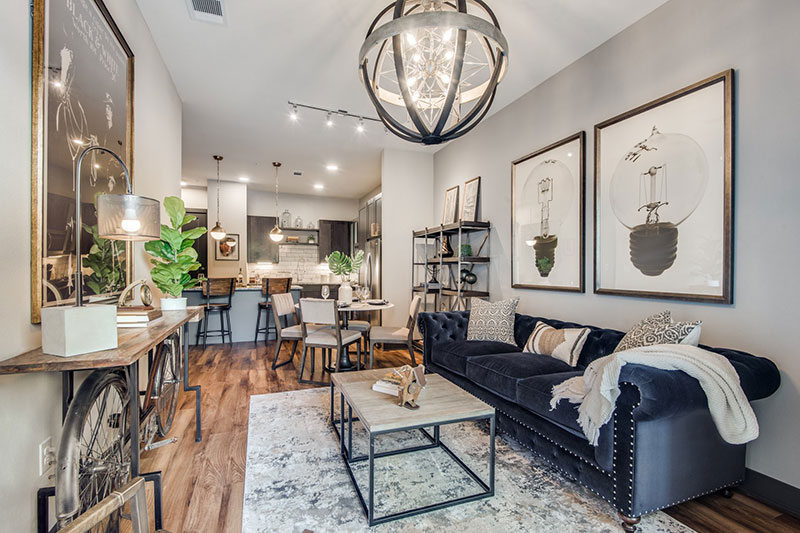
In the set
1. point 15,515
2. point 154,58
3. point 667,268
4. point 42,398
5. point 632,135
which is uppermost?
point 154,58

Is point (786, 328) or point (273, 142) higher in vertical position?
point (273, 142)

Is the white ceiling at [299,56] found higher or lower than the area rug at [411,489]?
higher

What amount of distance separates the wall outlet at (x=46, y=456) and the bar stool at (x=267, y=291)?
4362mm

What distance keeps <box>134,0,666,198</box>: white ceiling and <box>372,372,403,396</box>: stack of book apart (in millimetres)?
2546

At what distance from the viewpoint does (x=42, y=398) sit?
1.45 meters

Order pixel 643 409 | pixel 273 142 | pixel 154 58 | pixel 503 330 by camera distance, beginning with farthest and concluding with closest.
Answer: pixel 273 142
pixel 503 330
pixel 154 58
pixel 643 409

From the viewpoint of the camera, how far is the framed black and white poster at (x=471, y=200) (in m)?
4.74

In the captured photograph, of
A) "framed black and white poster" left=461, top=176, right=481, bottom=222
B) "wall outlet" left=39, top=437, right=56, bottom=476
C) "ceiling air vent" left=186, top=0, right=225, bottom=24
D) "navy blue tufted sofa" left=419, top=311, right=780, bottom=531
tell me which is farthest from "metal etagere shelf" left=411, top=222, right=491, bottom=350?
"wall outlet" left=39, top=437, right=56, bottom=476

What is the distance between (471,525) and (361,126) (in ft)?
14.5

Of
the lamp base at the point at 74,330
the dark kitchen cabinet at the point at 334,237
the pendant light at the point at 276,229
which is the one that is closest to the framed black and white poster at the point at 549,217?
the lamp base at the point at 74,330

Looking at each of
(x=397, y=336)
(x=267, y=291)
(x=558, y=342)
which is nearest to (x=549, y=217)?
(x=558, y=342)

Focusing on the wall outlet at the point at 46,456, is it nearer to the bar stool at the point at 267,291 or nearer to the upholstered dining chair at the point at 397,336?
the upholstered dining chair at the point at 397,336

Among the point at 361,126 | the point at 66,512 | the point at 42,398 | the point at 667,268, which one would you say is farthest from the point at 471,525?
the point at 361,126

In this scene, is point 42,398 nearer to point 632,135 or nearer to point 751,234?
point 751,234
